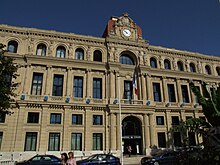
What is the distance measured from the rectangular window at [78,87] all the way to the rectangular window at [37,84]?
506 cm

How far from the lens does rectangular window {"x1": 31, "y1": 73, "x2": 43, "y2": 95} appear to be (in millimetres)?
29156

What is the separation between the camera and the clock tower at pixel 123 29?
116ft

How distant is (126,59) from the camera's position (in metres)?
35.5

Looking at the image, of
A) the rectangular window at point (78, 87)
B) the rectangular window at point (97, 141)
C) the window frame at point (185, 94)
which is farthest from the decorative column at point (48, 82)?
the window frame at point (185, 94)

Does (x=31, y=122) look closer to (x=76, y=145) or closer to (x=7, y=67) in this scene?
(x=76, y=145)

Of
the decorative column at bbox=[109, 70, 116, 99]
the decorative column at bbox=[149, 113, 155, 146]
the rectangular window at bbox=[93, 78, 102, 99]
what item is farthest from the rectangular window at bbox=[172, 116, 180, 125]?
the rectangular window at bbox=[93, 78, 102, 99]

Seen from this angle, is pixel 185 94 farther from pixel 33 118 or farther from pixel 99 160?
pixel 33 118

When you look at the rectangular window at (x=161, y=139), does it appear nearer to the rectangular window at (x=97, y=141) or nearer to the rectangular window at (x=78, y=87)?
the rectangular window at (x=97, y=141)

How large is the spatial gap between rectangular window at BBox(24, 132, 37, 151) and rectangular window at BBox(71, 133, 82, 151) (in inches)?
195

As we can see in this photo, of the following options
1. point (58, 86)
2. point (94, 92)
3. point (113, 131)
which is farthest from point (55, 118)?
point (113, 131)

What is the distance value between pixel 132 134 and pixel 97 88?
911cm

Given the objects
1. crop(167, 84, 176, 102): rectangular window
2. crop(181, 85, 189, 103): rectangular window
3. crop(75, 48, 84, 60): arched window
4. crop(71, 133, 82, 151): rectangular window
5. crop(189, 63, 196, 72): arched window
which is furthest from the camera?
crop(189, 63, 196, 72): arched window

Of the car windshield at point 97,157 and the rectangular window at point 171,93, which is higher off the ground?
the rectangular window at point 171,93

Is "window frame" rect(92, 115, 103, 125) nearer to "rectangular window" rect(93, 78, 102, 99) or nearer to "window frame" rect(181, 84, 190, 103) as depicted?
"rectangular window" rect(93, 78, 102, 99)
